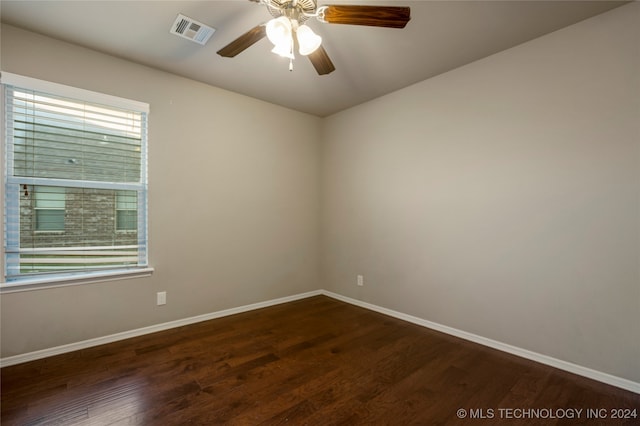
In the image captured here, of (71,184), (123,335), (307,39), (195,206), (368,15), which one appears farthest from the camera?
(195,206)

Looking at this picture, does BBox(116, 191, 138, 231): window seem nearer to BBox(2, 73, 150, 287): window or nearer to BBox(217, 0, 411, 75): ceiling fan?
BBox(2, 73, 150, 287): window

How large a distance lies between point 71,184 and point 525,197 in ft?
12.5

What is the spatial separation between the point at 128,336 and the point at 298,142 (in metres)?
2.92

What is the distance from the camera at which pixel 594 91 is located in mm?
2090

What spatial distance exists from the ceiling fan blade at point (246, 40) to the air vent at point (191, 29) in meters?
0.42

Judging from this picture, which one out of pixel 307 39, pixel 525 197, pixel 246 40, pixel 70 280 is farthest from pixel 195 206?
pixel 525 197

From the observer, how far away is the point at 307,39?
168cm

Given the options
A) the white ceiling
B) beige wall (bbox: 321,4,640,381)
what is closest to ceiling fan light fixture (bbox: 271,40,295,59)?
the white ceiling

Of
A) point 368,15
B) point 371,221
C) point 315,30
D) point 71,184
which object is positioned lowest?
point 371,221

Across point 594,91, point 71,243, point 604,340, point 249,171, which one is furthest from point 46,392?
point 594,91

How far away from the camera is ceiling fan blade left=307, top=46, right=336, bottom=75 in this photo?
6.18 ft

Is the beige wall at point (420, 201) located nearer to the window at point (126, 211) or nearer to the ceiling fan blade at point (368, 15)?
the window at point (126, 211)

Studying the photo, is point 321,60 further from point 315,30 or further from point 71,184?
point 71,184

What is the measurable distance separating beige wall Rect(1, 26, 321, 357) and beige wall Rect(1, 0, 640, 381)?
0.05 feet
